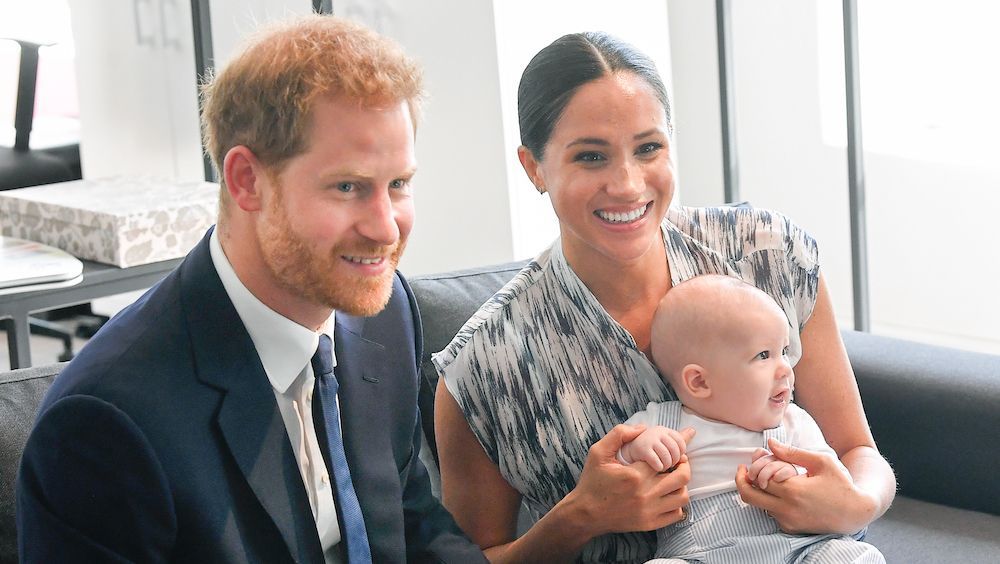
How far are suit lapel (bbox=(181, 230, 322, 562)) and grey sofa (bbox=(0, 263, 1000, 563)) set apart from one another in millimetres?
728

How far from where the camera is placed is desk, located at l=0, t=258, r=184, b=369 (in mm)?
2758

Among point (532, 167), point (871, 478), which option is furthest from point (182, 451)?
point (871, 478)

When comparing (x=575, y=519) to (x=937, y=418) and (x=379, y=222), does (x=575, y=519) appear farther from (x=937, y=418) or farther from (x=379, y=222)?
(x=937, y=418)

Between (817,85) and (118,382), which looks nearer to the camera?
(118,382)

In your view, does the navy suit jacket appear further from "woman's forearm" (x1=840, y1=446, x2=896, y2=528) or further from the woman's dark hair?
"woman's forearm" (x1=840, y1=446, x2=896, y2=528)

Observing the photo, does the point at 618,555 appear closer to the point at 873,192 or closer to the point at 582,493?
the point at 582,493

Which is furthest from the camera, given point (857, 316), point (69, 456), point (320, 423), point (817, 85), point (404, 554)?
point (817, 85)

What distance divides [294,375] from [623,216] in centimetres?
55

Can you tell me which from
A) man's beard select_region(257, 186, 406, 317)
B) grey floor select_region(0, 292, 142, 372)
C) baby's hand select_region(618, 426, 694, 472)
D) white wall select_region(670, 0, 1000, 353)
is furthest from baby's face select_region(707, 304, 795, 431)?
grey floor select_region(0, 292, 142, 372)

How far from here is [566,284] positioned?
1.96 m

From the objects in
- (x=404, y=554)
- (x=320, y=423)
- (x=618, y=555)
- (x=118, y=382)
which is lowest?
(x=618, y=555)

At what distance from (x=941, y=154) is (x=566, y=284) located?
315 cm

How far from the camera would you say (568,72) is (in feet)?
6.11

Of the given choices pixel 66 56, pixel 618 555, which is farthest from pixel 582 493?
pixel 66 56
